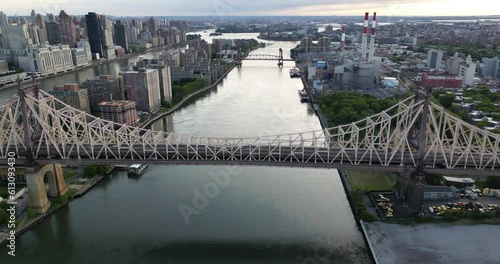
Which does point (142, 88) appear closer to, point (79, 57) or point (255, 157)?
point (255, 157)

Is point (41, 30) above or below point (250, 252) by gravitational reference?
above

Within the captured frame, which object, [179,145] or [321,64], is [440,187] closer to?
[179,145]

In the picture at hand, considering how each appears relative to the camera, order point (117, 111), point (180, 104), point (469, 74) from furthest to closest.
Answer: point (469, 74) → point (180, 104) → point (117, 111)

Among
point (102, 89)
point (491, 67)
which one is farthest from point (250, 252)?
point (491, 67)

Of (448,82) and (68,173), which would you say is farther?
(448,82)

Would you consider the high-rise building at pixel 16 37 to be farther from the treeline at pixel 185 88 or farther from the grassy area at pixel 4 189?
the grassy area at pixel 4 189

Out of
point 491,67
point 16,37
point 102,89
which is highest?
point 16,37

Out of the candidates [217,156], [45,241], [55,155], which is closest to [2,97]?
[55,155]
